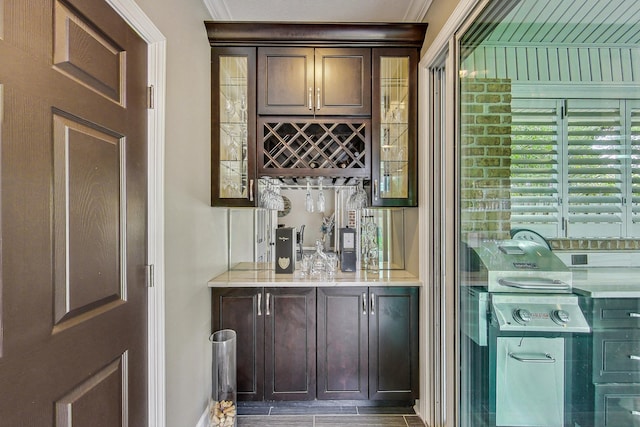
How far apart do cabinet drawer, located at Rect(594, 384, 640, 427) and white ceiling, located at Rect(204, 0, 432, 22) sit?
7.40ft

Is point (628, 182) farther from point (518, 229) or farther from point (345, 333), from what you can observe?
point (345, 333)

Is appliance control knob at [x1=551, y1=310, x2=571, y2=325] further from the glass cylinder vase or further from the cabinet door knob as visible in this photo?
the glass cylinder vase

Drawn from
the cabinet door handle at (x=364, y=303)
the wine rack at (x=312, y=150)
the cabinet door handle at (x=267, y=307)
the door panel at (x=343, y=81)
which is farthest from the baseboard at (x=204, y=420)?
the door panel at (x=343, y=81)

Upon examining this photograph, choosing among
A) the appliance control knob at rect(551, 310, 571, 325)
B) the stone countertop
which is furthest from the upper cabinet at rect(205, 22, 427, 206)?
the appliance control knob at rect(551, 310, 571, 325)

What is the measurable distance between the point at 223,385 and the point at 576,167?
84.9 inches

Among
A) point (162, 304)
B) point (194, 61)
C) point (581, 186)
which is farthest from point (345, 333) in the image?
point (194, 61)

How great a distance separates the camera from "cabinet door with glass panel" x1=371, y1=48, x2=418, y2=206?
2152mm

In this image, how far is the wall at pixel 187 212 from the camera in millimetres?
1508

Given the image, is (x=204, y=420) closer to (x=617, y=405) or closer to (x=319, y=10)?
(x=617, y=405)

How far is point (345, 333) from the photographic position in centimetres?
209

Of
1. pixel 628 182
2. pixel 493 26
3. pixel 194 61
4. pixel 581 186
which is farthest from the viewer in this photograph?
pixel 194 61

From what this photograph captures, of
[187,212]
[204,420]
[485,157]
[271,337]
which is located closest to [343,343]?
[271,337]

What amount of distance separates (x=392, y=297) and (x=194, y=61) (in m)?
2.10

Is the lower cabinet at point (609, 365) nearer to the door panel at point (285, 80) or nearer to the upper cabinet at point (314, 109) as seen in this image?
the upper cabinet at point (314, 109)
